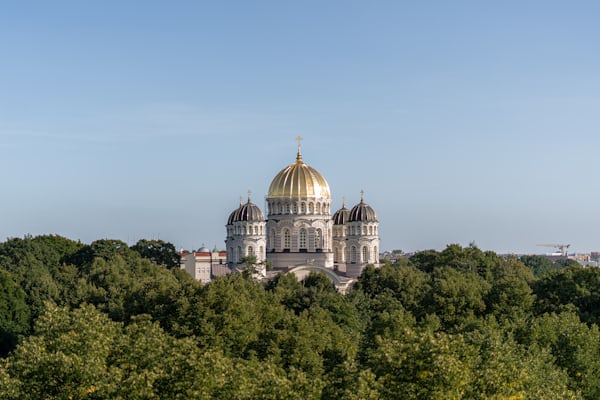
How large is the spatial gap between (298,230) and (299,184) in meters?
5.47

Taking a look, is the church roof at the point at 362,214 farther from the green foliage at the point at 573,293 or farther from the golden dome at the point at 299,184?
the green foliage at the point at 573,293

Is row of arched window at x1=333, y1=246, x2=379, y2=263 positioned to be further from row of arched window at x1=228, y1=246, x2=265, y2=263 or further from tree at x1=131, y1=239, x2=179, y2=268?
tree at x1=131, y1=239, x2=179, y2=268

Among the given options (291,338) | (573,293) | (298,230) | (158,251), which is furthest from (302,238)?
(291,338)

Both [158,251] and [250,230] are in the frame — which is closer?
[250,230]

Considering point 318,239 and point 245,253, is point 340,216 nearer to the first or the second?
point 318,239

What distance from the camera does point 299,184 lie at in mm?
127875

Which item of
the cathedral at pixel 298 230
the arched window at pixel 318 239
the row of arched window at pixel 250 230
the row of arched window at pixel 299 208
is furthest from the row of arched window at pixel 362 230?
the row of arched window at pixel 250 230

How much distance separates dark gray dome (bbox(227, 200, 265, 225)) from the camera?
413ft

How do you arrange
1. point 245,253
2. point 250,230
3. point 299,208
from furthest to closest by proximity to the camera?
point 299,208, point 250,230, point 245,253

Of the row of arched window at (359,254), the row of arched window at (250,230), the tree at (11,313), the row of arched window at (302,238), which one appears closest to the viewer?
the tree at (11,313)

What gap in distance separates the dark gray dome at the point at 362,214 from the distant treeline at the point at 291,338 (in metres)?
20.3

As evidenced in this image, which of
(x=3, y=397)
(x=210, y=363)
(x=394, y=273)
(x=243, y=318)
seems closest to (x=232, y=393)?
(x=210, y=363)

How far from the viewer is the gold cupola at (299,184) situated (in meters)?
128

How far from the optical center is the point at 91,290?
8462 centimetres
